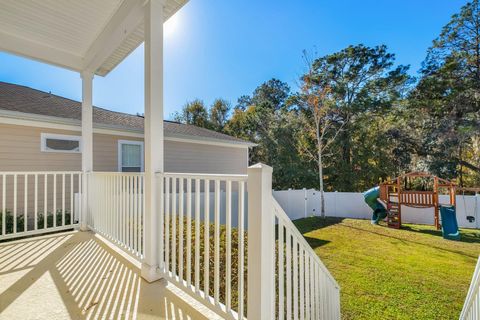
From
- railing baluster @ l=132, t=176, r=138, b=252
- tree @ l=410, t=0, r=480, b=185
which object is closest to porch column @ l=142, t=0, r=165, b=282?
railing baluster @ l=132, t=176, r=138, b=252

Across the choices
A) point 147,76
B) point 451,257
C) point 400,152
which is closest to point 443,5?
point 400,152

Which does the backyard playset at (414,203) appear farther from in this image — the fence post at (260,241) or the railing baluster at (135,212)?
the railing baluster at (135,212)

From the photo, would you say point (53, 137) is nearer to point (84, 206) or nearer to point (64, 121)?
point (64, 121)

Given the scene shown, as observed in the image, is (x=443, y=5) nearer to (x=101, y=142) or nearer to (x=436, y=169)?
(x=436, y=169)

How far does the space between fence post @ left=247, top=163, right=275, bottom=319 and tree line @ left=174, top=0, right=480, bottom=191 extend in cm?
892

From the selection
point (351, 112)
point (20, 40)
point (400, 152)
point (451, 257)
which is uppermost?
point (351, 112)

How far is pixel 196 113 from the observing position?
19.5 meters

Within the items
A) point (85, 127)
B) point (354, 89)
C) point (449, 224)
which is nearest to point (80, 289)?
point (85, 127)

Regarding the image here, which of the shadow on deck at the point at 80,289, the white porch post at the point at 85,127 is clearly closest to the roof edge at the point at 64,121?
the white porch post at the point at 85,127

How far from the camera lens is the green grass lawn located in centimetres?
294

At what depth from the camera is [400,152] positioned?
13.2 metres

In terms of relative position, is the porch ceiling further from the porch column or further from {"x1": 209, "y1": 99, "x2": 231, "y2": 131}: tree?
{"x1": 209, "y1": 99, "x2": 231, "y2": 131}: tree

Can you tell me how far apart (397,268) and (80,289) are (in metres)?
4.72

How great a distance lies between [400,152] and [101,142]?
14291 millimetres
